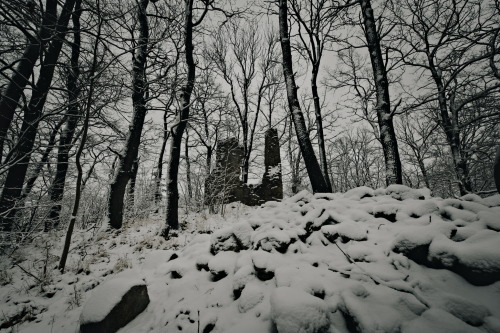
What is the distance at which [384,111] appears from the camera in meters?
4.80

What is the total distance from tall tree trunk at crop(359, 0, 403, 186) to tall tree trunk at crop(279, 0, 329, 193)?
143 cm

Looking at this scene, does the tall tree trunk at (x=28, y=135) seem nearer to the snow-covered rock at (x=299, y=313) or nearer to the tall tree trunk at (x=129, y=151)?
the tall tree trunk at (x=129, y=151)

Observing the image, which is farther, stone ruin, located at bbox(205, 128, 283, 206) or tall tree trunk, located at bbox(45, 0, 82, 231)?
stone ruin, located at bbox(205, 128, 283, 206)

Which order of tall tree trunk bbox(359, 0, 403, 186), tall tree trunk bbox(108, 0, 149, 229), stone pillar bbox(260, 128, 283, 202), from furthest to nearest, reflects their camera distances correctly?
stone pillar bbox(260, 128, 283, 202) < tall tree trunk bbox(108, 0, 149, 229) < tall tree trunk bbox(359, 0, 403, 186)

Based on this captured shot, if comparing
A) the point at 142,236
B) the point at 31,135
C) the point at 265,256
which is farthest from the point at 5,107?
the point at 265,256

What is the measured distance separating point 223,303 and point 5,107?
18.0 feet

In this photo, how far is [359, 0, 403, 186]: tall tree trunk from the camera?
456 cm

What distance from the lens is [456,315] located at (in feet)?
4.85

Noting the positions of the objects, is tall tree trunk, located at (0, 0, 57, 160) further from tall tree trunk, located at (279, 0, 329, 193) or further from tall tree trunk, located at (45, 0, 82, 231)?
tall tree trunk, located at (279, 0, 329, 193)

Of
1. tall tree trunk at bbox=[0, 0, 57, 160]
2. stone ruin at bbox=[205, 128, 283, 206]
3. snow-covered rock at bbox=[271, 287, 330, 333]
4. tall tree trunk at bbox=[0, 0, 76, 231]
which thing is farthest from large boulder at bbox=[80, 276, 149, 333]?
stone ruin at bbox=[205, 128, 283, 206]

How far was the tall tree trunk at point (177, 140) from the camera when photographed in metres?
5.36

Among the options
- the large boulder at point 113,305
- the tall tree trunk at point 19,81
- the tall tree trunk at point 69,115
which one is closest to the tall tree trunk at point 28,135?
the tall tree trunk at point 19,81

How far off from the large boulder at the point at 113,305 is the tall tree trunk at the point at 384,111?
16.0 ft

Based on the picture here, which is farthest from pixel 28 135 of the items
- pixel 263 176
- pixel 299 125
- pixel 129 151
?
pixel 263 176
